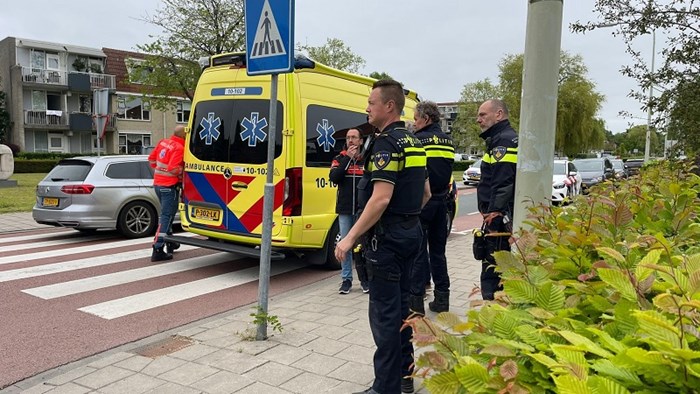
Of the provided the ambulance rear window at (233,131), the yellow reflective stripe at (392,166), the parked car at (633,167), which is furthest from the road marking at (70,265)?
the parked car at (633,167)

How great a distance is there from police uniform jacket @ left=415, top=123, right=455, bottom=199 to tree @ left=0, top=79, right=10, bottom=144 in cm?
4487

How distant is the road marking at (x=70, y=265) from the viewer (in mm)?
6875

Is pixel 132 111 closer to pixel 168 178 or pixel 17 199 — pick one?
pixel 17 199

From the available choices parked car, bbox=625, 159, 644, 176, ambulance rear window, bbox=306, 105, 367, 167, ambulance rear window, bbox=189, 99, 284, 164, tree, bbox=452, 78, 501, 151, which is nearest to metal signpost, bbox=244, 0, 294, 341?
ambulance rear window, bbox=189, 99, 284, 164

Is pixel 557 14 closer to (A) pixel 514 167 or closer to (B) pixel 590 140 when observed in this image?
(A) pixel 514 167

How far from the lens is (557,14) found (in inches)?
144

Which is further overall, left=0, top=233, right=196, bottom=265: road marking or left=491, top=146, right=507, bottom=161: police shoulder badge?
left=0, top=233, right=196, bottom=265: road marking

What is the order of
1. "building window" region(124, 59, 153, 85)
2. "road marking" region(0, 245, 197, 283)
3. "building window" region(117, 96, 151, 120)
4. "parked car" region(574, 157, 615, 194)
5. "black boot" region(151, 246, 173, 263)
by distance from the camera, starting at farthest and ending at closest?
"building window" region(117, 96, 151, 120)
"building window" region(124, 59, 153, 85)
"parked car" region(574, 157, 615, 194)
"black boot" region(151, 246, 173, 263)
"road marking" region(0, 245, 197, 283)

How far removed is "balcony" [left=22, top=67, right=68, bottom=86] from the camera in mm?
40500

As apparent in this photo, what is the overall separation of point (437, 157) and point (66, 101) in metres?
44.9

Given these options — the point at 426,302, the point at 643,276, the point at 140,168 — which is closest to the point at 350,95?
the point at 426,302

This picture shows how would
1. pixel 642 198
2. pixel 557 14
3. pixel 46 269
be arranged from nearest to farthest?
pixel 642 198
pixel 557 14
pixel 46 269

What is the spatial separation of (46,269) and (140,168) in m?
3.37

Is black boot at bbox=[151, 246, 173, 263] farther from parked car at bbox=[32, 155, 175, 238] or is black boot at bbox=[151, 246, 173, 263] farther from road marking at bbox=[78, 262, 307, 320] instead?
parked car at bbox=[32, 155, 175, 238]
